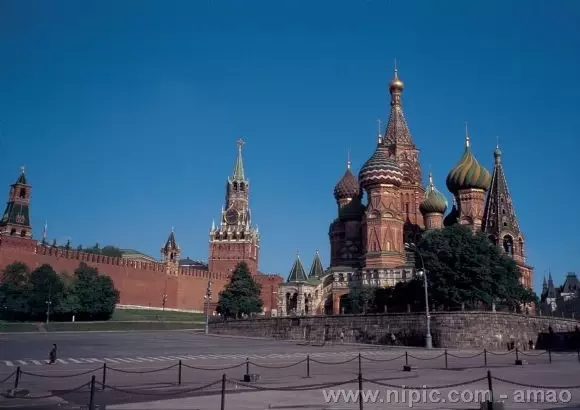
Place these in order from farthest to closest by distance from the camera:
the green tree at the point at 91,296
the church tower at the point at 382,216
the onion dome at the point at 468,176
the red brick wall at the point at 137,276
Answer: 1. the red brick wall at the point at 137,276
2. the green tree at the point at 91,296
3. the onion dome at the point at 468,176
4. the church tower at the point at 382,216

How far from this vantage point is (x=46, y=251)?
75562mm

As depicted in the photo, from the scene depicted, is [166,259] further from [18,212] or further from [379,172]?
[379,172]

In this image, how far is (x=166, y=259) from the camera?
112188 mm

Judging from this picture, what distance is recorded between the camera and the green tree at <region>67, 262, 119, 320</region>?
67.6 m

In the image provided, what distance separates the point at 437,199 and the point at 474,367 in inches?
1802

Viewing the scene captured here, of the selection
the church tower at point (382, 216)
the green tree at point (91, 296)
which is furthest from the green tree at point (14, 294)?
the church tower at point (382, 216)

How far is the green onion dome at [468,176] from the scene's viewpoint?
A: 64250 mm

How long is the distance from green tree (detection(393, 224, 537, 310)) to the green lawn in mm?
39608

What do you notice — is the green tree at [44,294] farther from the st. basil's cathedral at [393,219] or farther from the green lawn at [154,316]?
the st. basil's cathedral at [393,219]

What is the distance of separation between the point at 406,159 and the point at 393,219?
1325 centimetres

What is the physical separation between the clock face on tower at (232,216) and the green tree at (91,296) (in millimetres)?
36602

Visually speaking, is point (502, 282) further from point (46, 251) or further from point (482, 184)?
point (46, 251)

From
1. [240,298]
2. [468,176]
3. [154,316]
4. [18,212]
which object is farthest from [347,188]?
[18,212]

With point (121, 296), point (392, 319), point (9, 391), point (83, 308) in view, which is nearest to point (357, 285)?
point (392, 319)
